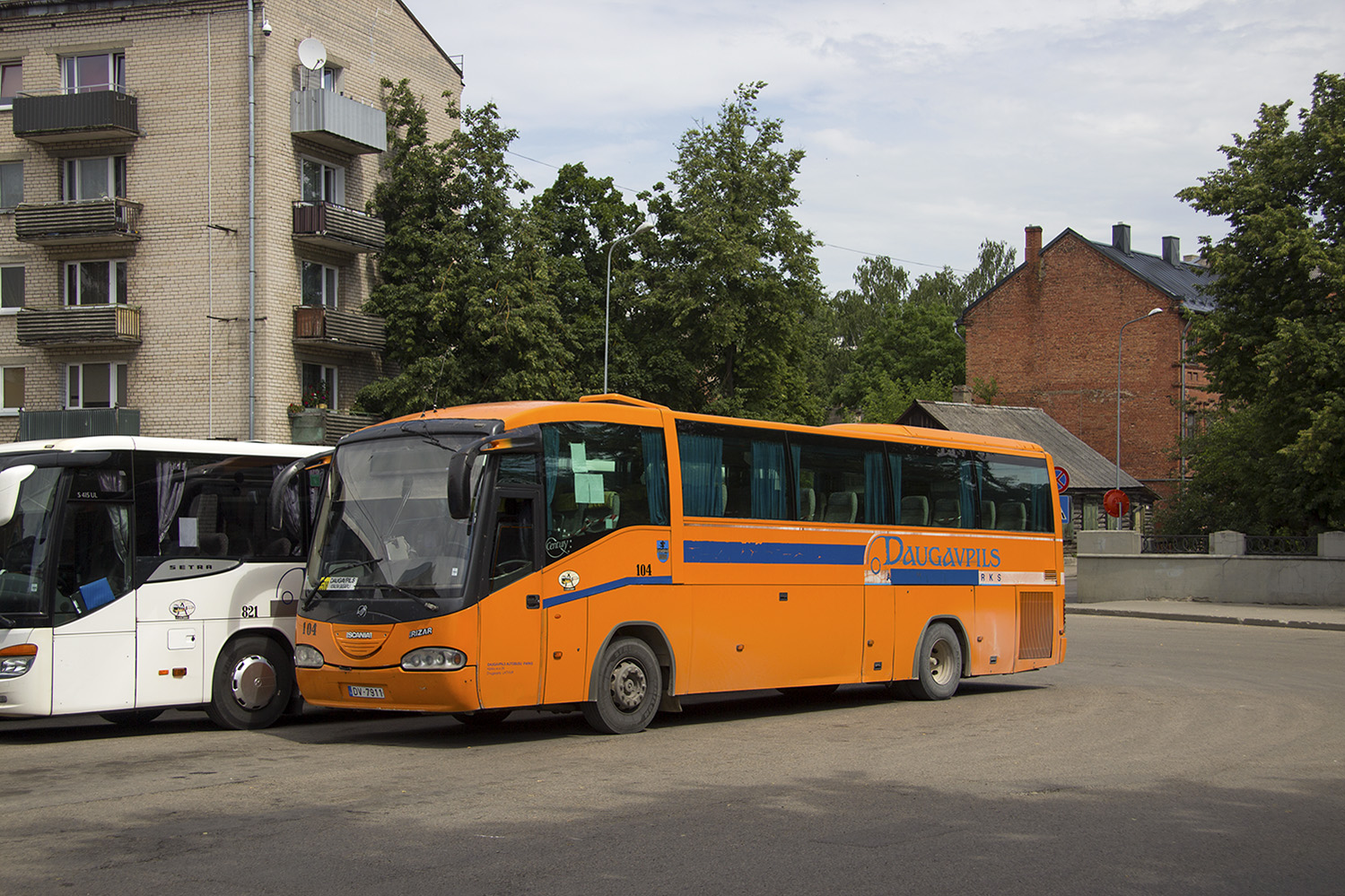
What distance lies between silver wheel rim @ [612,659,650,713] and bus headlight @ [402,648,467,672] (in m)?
1.73

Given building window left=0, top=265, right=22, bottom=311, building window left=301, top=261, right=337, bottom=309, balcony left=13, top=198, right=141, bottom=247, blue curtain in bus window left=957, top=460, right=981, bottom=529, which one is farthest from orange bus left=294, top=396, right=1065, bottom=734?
building window left=0, top=265, right=22, bottom=311

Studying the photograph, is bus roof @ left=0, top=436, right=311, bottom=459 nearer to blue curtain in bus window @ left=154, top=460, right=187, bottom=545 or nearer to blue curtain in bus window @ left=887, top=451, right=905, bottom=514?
blue curtain in bus window @ left=154, top=460, right=187, bottom=545

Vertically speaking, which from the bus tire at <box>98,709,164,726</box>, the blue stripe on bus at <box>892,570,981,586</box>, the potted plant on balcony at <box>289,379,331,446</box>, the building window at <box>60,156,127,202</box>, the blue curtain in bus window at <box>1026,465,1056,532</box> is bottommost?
the bus tire at <box>98,709,164,726</box>

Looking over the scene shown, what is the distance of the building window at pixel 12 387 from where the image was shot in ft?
129

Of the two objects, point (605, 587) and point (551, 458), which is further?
point (605, 587)

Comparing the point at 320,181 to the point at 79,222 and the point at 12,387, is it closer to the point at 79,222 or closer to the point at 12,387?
the point at 79,222

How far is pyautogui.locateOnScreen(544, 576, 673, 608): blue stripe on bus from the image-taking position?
1122 centimetres

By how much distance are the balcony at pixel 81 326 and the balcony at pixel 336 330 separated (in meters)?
4.67

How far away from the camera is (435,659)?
1052 cm

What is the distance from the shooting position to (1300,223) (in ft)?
109

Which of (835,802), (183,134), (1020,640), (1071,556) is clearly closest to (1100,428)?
(1071,556)

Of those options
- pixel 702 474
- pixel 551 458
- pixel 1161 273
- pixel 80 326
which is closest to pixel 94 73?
pixel 80 326

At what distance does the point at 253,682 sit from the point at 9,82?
34.3 m

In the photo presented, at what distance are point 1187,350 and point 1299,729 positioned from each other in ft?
86.4
